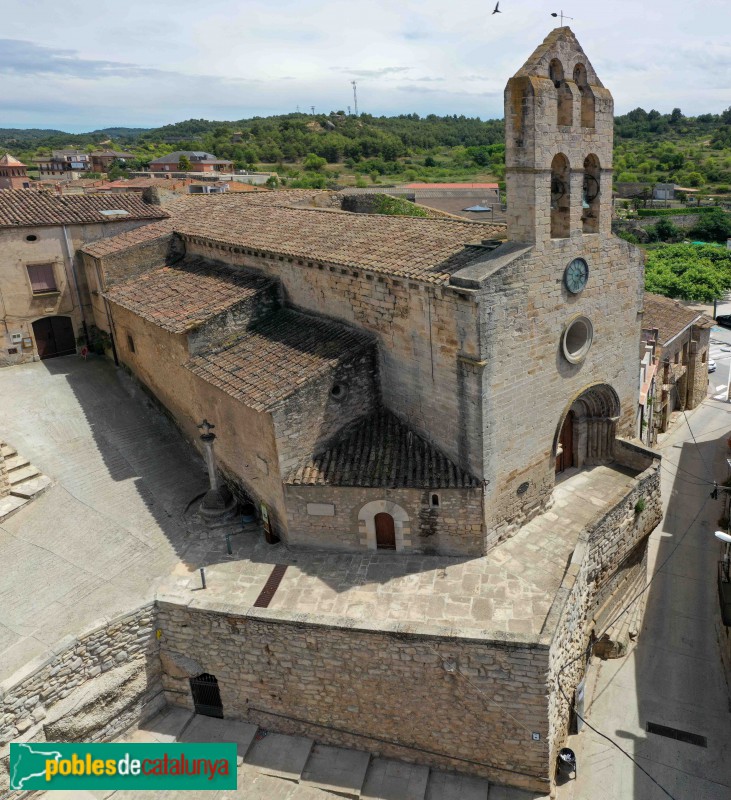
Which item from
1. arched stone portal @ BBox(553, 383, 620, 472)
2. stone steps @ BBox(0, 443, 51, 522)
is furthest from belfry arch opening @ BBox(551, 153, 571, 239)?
stone steps @ BBox(0, 443, 51, 522)

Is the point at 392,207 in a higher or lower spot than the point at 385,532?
higher

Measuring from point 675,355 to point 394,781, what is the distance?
23.6 metres

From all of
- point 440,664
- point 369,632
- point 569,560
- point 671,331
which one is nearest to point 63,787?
point 369,632

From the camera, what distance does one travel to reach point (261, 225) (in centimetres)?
2034

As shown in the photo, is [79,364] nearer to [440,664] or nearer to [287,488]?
[287,488]

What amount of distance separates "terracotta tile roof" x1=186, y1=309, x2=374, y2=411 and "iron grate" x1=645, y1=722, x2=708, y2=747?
10.8m

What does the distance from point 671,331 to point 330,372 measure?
791 inches

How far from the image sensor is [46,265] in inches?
955

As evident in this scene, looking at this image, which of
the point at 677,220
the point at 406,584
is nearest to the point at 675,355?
the point at 406,584

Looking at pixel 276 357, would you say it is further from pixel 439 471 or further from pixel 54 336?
pixel 54 336

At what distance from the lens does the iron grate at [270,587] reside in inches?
522

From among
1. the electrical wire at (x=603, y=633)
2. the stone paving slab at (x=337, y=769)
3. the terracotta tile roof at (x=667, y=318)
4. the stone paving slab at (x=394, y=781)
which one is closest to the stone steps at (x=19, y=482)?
the stone paving slab at (x=337, y=769)

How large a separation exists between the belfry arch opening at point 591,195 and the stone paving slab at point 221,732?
13.5 m

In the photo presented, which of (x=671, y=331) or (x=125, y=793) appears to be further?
(x=671, y=331)
